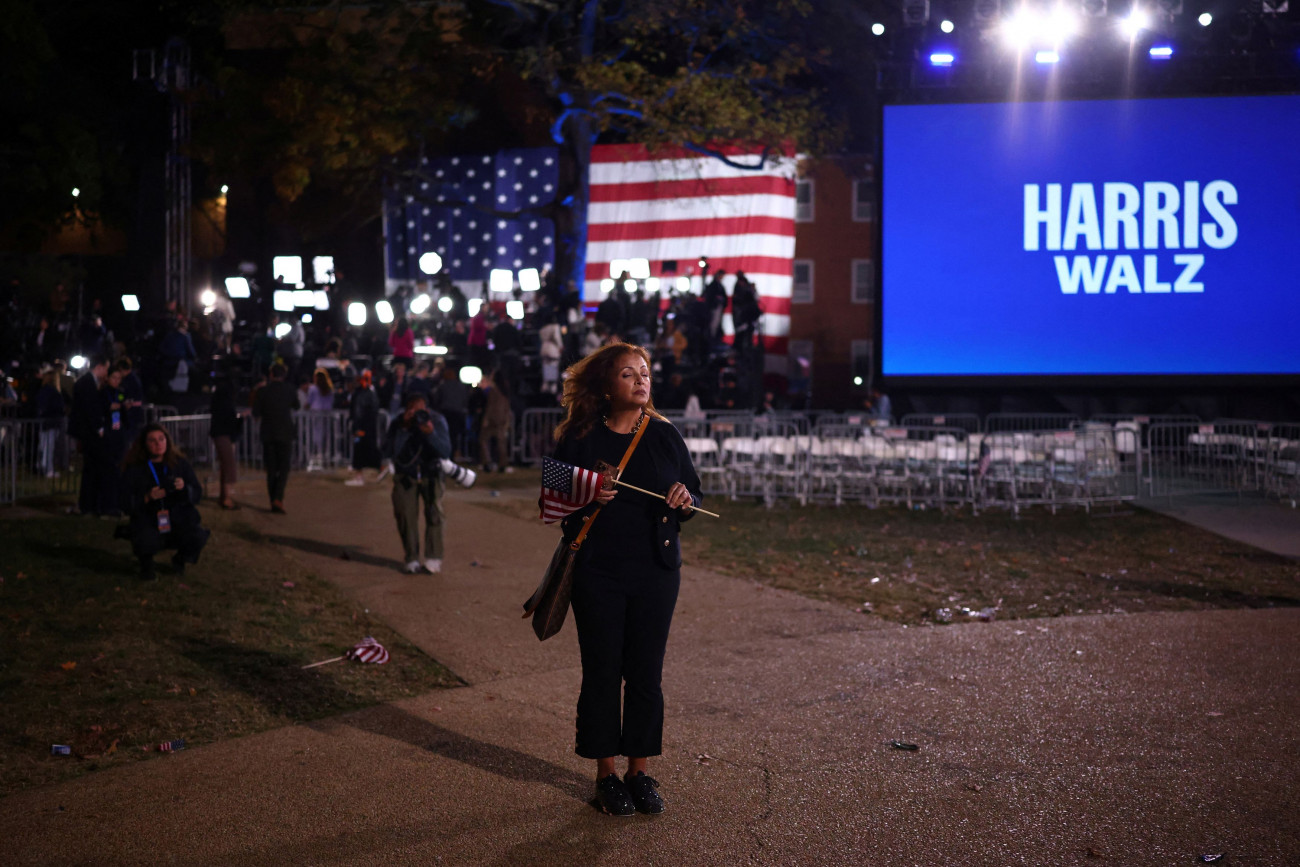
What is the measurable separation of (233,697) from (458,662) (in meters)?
1.42

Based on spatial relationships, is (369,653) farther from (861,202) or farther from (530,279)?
(861,202)

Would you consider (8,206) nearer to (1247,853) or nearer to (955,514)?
(955,514)

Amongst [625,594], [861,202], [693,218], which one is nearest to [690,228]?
[693,218]

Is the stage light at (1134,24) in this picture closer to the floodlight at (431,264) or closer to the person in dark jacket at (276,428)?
the person in dark jacket at (276,428)

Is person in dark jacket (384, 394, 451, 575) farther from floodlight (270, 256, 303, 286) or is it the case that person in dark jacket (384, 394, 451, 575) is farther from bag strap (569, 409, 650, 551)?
floodlight (270, 256, 303, 286)

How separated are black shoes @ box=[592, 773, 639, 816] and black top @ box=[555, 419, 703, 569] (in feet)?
2.95

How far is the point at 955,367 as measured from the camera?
18312 millimetres

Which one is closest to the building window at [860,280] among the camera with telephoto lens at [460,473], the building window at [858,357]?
the building window at [858,357]

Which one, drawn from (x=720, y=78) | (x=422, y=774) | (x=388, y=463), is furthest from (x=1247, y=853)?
(x=720, y=78)

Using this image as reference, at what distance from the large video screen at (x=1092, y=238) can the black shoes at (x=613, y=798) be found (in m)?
14.3

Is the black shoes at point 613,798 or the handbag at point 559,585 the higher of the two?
the handbag at point 559,585

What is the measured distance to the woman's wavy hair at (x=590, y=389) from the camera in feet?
16.5

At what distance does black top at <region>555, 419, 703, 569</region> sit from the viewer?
494 centimetres

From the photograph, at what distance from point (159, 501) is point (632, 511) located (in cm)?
675
